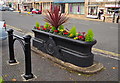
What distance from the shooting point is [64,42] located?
4922 millimetres

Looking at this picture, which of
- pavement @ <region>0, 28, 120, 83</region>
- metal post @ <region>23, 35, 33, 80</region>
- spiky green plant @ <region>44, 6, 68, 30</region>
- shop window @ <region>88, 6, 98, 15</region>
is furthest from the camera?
shop window @ <region>88, 6, 98, 15</region>

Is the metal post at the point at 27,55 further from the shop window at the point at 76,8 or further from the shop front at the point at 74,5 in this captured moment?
the shop window at the point at 76,8

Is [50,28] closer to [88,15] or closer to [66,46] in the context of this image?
[66,46]

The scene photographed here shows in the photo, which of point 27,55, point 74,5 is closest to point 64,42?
point 27,55

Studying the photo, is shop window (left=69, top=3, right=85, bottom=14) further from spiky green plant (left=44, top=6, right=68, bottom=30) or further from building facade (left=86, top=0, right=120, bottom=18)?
spiky green plant (left=44, top=6, right=68, bottom=30)

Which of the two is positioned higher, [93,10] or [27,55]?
[93,10]

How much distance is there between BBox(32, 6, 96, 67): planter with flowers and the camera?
4445 mm

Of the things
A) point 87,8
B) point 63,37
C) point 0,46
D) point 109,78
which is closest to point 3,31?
point 0,46

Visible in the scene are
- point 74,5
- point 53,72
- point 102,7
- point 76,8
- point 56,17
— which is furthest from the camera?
point 74,5

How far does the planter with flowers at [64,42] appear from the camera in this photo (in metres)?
4.45

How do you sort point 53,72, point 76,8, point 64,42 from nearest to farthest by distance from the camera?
point 53,72
point 64,42
point 76,8

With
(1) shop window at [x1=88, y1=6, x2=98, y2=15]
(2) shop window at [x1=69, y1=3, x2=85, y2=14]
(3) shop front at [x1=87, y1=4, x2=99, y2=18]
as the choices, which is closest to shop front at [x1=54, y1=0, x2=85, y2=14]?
(2) shop window at [x1=69, y1=3, x2=85, y2=14]

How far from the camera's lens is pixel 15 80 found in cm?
393

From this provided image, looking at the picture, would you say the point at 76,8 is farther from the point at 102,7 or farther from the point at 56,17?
the point at 56,17
